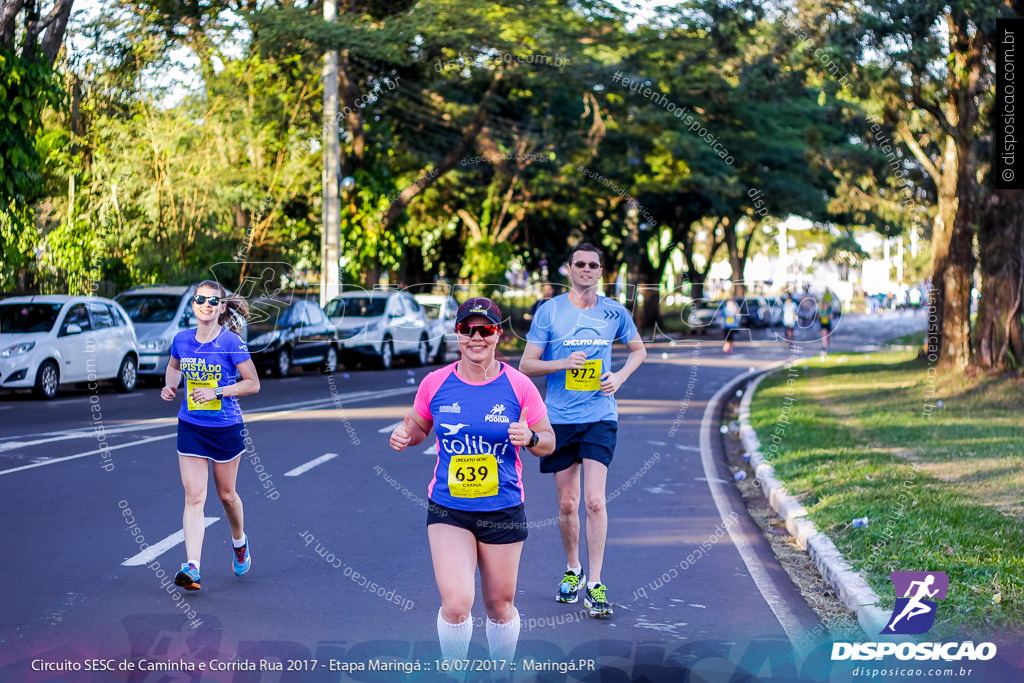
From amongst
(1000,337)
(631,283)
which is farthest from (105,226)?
(631,283)

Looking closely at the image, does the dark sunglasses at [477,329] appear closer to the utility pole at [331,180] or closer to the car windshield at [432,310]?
the utility pole at [331,180]

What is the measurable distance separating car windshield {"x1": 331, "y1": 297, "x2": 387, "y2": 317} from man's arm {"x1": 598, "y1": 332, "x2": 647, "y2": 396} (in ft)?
69.5

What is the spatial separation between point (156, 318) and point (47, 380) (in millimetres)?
4394

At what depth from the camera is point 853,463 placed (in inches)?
471

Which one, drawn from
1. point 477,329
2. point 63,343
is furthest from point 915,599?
point 63,343

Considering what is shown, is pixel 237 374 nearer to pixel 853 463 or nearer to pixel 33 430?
pixel 853 463

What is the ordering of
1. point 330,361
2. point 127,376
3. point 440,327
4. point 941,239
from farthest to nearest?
point 440,327 < point 330,361 < point 941,239 < point 127,376

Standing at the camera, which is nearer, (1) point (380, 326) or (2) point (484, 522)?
(2) point (484, 522)

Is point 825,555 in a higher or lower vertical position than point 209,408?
lower

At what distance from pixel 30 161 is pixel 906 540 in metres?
15.0

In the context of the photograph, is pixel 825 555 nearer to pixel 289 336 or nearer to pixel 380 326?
pixel 289 336

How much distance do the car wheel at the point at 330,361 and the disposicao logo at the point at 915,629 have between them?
20098 mm

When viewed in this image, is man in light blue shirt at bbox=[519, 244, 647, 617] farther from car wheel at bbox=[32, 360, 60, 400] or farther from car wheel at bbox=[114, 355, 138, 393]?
car wheel at bbox=[114, 355, 138, 393]

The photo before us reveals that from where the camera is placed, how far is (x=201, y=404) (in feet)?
23.5
